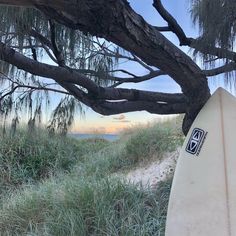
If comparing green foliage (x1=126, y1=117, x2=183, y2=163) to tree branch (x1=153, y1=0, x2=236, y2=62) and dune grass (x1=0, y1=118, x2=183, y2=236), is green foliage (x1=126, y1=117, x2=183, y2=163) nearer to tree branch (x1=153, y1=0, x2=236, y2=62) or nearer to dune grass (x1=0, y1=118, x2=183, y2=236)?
dune grass (x1=0, y1=118, x2=183, y2=236)

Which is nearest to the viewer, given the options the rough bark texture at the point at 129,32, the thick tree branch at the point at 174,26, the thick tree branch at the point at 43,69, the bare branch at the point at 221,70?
the rough bark texture at the point at 129,32

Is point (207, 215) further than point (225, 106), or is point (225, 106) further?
point (225, 106)

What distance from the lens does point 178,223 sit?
2.90 m

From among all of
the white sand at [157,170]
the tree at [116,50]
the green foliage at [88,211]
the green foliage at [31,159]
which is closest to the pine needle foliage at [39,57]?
the tree at [116,50]

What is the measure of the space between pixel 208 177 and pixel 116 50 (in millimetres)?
1535

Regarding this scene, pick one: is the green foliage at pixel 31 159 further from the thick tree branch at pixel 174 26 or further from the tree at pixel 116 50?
the thick tree branch at pixel 174 26

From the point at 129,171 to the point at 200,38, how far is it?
395 cm

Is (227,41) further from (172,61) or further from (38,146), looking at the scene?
(38,146)

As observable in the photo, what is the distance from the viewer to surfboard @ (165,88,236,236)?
280 cm

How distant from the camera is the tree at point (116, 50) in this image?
2.29m

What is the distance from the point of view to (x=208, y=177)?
2875mm

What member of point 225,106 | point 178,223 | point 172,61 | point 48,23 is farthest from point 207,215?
point 48,23

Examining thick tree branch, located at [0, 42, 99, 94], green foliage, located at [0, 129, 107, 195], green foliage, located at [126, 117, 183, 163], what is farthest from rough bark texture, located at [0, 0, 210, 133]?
green foliage, located at [0, 129, 107, 195]

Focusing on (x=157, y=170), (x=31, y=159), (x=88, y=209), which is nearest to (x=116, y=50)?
(x=88, y=209)
